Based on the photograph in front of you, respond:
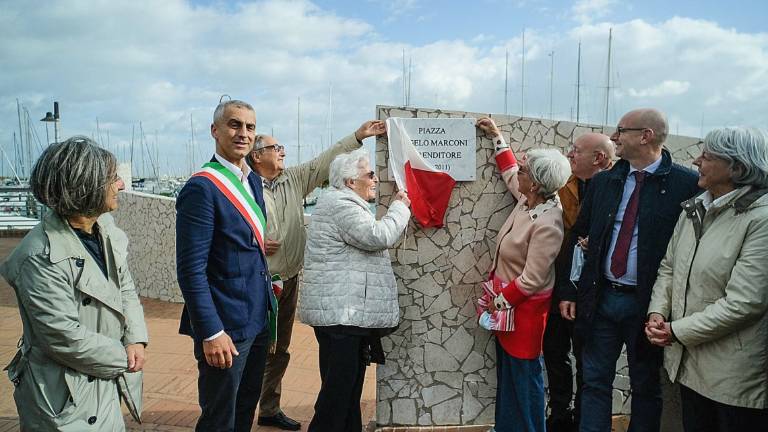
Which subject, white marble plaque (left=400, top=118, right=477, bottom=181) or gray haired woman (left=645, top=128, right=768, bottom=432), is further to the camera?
white marble plaque (left=400, top=118, right=477, bottom=181)

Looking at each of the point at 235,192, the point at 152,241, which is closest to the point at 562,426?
the point at 235,192

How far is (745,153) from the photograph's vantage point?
2.35 metres

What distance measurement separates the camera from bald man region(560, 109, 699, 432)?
2840 mm

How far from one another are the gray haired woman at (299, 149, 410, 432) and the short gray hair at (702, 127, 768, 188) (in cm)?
168

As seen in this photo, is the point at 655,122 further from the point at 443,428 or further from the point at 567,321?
the point at 443,428

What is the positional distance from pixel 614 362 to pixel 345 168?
1904mm

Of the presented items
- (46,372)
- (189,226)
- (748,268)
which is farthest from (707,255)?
(46,372)

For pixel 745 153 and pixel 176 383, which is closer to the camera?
pixel 745 153

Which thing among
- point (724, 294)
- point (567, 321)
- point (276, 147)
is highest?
point (276, 147)

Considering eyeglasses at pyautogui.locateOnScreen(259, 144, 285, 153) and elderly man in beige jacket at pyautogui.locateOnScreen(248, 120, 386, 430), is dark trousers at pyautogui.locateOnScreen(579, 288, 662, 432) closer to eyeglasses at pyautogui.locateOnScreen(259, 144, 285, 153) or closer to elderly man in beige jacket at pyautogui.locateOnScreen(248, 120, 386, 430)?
elderly man in beige jacket at pyautogui.locateOnScreen(248, 120, 386, 430)

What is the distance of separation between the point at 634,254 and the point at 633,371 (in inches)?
25.3

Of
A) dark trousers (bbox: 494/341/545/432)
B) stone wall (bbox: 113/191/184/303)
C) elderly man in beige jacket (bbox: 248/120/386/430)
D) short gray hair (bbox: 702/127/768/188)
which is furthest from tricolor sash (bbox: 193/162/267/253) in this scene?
stone wall (bbox: 113/191/184/303)

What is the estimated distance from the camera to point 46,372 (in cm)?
202

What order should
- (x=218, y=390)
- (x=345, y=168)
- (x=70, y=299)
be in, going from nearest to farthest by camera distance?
(x=70, y=299) → (x=218, y=390) → (x=345, y=168)
